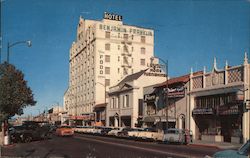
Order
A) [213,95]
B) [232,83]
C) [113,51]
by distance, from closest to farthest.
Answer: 1. [232,83]
2. [213,95]
3. [113,51]

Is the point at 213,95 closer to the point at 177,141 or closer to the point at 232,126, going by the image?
the point at 232,126

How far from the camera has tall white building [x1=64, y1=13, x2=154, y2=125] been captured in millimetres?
94625

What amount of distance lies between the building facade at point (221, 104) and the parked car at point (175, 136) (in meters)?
6.57

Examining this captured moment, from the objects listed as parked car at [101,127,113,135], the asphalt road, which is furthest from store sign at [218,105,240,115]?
parked car at [101,127,113,135]

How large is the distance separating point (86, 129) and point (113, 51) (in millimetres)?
34281

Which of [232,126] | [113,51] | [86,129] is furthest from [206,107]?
[113,51]

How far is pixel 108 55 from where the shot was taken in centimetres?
9600

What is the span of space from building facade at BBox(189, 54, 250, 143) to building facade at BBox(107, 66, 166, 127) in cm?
1803

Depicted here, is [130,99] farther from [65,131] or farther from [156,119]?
[65,131]

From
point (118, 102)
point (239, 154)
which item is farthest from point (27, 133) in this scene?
point (118, 102)

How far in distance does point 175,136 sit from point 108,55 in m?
60.5

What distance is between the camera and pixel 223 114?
4169 centimetres

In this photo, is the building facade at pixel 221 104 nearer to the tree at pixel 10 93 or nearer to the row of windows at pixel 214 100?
the row of windows at pixel 214 100

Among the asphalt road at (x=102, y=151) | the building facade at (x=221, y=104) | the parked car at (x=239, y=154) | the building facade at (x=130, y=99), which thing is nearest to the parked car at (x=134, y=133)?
the building facade at (x=221, y=104)
